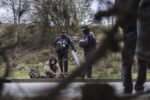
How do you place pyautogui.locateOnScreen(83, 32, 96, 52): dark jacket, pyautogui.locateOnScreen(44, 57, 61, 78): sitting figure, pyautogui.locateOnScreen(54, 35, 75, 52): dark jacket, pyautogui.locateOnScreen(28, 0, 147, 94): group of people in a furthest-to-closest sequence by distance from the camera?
pyautogui.locateOnScreen(44, 57, 61, 78): sitting figure → pyautogui.locateOnScreen(83, 32, 96, 52): dark jacket → pyautogui.locateOnScreen(54, 35, 75, 52): dark jacket → pyautogui.locateOnScreen(28, 0, 147, 94): group of people

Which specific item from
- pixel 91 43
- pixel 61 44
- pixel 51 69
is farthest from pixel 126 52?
pixel 51 69

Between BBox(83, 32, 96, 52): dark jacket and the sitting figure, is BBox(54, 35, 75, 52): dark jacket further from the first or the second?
the sitting figure

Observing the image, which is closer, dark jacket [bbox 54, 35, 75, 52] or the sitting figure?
dark jacket [bbox 54, 35, 75, 52]

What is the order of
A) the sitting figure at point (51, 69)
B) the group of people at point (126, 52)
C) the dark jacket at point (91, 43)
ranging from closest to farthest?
the group of people at point (126, 52)
the dark jacket at point (91, 43)
the sitting figure at point (51, 69)

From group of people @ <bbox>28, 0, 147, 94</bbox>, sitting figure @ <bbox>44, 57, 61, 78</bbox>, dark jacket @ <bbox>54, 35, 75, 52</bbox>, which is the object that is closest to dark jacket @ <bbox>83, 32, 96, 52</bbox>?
group of people @ <bbox>28, 0, 147, 94</bbox>

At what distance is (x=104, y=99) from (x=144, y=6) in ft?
2.53

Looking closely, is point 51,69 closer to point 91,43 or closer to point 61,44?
point 91,43

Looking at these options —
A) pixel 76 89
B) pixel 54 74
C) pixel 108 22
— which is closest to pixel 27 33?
pixel 76 89

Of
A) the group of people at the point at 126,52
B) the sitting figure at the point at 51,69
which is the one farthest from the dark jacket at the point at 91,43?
the sitting figure at the point at 51,69

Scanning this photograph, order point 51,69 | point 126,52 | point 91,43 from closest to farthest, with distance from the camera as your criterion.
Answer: point 126,52 < point 91,43 < point 51,69

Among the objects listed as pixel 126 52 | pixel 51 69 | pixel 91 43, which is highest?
pixel 91 43

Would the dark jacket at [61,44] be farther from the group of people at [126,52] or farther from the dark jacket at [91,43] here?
the dark jacket at [91,43]

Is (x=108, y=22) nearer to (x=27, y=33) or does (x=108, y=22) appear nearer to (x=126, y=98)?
(x=126, y=98)

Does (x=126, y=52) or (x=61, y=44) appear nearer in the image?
(x=126, y=52)
